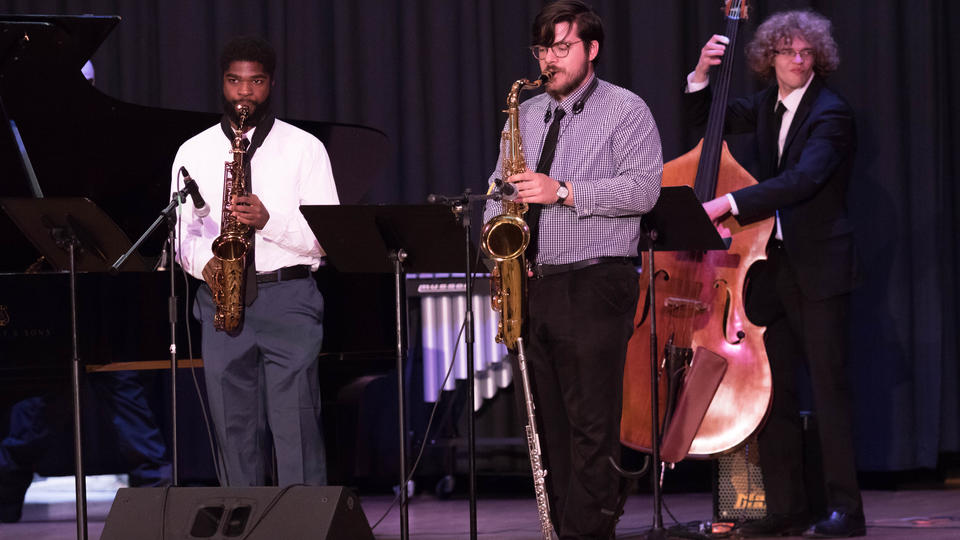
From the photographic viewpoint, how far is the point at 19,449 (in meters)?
6.30

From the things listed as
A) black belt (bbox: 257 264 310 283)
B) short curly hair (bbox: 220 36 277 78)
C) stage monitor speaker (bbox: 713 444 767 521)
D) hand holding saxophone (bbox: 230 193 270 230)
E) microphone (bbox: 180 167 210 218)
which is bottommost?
stage monitor speaker (bbox: 713 444 767 521)

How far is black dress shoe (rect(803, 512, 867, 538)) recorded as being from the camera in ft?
15.3

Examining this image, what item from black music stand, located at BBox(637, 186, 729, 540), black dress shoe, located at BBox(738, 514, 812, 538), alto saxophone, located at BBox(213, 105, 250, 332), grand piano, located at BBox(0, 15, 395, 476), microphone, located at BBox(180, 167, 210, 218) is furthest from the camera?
black dress shoe, located at BBox(738, 514, 812, 538)

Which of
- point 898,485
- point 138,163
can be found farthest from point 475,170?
point 898,485

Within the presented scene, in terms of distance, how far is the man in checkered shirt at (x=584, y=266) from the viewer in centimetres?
357

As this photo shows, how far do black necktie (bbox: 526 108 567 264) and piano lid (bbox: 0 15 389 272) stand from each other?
190 centimetres

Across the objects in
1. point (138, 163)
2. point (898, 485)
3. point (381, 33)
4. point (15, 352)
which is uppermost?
point (381, 33)

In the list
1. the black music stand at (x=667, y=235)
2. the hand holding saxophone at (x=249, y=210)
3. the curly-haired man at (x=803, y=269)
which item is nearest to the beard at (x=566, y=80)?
the black music stand at (x=667, y=235)

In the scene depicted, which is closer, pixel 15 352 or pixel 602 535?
pixel 602 535

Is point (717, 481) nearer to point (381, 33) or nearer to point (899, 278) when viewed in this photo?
point (899, 278)

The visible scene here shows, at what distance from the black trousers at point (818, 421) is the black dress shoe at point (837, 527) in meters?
0.04

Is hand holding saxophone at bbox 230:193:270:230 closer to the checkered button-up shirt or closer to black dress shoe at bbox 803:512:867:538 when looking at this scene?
the checkered button-up shirt

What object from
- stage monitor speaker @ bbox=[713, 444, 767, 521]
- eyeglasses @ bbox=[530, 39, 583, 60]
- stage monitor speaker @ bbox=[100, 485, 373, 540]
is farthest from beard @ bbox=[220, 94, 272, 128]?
stage monitor speaker @ bbox=[713, 444, 767, 521]

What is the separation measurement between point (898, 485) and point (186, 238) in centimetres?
419
